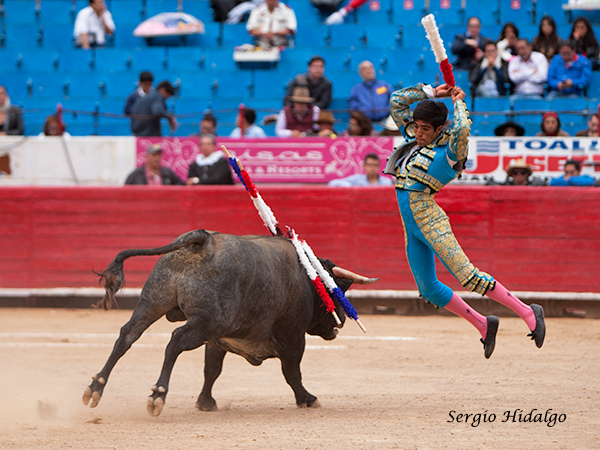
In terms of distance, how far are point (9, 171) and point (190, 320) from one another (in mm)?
7337

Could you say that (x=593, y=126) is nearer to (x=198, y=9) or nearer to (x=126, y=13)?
(x=198, y=9)

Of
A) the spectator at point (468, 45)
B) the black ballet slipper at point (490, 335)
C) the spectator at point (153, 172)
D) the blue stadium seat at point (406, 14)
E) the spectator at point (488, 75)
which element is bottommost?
the black ballet slipper at point (490, 335)

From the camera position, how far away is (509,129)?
32.5 ft

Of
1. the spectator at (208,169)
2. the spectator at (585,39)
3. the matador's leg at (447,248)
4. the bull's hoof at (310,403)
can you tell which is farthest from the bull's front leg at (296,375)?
the spectator at (585,39)

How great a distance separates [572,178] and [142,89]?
18.9 feet

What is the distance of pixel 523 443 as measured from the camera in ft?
13.0

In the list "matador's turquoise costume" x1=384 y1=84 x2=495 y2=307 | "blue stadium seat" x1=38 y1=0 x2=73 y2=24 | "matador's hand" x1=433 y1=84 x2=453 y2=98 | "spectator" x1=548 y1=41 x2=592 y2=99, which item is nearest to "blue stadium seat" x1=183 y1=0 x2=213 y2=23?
"blue stadium seat" x1=38 y1=0 x2=73 y2=24

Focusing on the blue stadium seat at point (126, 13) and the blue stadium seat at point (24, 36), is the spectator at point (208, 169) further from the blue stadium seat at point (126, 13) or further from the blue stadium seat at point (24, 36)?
the blue stadium seat at point (24, 36)

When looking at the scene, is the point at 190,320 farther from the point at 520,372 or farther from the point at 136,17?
the point at 136,17

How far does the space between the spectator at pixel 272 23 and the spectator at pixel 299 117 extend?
236cm

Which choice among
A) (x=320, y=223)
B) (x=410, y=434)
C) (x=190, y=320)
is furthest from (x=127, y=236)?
(x=410, y=434)

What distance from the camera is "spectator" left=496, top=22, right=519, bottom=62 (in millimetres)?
11297

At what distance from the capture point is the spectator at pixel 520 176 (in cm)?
915

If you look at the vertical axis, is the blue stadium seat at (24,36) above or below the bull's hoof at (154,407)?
above
